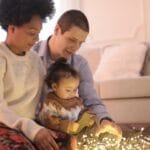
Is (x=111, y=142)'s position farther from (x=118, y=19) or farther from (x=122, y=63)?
(x=118, y=19)

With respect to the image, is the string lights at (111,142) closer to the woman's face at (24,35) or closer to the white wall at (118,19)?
the woman's face at (24,35)

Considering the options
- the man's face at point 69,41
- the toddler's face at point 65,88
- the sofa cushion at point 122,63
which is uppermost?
the man's face at point 69,41

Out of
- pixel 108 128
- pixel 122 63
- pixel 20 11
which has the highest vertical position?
pixel 20 11

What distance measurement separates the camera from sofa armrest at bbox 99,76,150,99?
2.38 m

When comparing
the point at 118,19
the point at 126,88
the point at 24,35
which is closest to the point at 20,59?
the point at 24,35

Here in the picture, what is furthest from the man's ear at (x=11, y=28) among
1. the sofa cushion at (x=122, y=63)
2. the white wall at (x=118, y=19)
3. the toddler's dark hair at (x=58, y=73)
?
the white wall at (x=118, y=19)

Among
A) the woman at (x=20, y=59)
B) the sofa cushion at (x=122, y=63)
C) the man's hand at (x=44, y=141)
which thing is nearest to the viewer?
the man's hand at (x=44, y=141)

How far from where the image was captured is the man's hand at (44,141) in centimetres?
89

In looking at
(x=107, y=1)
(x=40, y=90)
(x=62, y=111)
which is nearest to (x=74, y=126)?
(x=62, y=111)

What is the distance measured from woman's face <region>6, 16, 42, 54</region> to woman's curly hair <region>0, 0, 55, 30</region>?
14mm

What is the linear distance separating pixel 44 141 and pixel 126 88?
160 centimetres

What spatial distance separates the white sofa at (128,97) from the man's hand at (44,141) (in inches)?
Answer: 60.8

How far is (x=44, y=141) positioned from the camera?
0.89 metres

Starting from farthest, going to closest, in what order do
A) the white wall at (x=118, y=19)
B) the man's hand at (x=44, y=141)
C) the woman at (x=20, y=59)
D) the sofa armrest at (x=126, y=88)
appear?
the white wall at (x=118, y=19) → the sofa armrest at (x=126, y=88) → the woman at (x=20, y=59) → the man's hand at (x=44, y=141)
